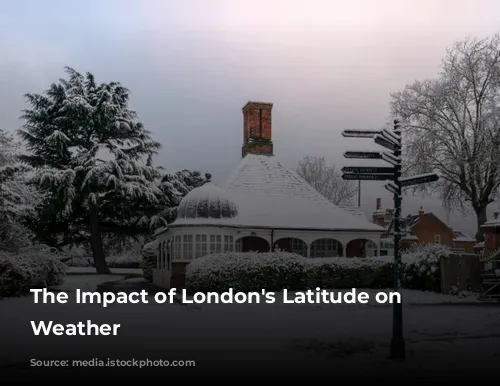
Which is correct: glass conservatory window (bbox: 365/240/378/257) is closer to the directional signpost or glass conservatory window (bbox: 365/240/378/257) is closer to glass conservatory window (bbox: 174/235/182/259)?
glass conservatory window (bbox: 174/235/182/259)

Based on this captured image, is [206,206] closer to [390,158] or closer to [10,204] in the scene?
[10,204]

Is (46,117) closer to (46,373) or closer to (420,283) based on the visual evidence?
(420,283)

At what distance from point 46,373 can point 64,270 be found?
675 inches

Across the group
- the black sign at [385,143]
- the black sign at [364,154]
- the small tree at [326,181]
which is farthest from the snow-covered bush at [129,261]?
the black sign at [385,143]

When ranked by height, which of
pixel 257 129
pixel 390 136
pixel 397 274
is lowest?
pixel 397 274

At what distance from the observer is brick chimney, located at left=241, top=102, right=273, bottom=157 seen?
108 feet

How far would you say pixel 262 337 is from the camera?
40.7 feet

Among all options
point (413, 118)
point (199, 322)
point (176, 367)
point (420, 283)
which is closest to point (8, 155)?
point (199, 322)

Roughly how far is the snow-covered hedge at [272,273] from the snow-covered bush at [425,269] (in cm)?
152

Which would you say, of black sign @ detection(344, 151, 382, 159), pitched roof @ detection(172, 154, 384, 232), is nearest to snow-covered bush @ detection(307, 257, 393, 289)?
pitched roof @ detection(172, 154, 384, 232)

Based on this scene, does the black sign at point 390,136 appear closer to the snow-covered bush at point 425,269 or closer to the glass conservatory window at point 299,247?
the snow-covered bush at point 425,269

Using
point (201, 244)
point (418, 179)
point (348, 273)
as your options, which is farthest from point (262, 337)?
point (201, 244)

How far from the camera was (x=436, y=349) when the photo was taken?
11.3m

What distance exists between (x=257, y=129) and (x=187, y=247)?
10.9 meters
